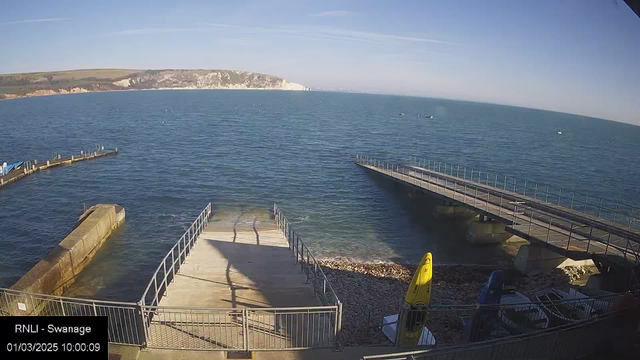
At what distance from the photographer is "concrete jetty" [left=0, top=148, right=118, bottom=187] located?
38.5m

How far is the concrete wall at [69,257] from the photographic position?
17.4m

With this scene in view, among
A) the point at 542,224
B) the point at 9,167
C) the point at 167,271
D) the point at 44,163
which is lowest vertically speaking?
the point at 44,163

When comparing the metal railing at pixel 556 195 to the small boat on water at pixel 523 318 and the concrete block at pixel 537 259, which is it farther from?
the small boat on water at pixel 523 318

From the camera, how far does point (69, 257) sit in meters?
20.1

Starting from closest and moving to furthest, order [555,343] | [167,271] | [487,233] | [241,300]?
[555,343] < [241,300] < [167,271] < [487,233]

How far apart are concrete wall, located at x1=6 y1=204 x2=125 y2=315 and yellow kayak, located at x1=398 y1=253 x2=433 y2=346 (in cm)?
1393

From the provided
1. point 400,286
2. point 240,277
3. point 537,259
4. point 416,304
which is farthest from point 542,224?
point 240,277

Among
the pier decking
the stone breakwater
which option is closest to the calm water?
the stone breakwater

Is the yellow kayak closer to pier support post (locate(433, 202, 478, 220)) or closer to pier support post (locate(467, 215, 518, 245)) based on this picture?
pier support post (locate(467, 215, 518, 245))

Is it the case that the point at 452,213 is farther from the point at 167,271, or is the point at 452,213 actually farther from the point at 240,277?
the point at 167,271

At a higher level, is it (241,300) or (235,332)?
(235,332)

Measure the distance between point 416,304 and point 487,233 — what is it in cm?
1913

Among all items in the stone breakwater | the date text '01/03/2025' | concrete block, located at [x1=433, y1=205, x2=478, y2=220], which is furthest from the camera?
concrete block, located at [x1=433, y1=205, x2=478, y2=220]

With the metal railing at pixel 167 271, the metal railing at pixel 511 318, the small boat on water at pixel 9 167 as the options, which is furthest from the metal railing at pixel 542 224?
the small boat on water at pixel 9 167
